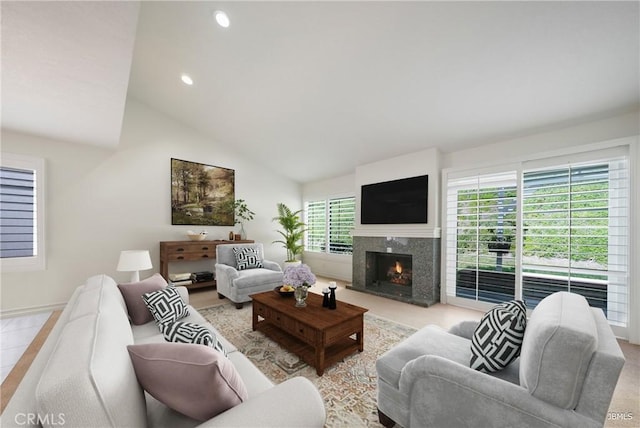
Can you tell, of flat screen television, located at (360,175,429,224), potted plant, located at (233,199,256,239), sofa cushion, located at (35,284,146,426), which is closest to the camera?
sofa cushion, located at (35,284,146,426)

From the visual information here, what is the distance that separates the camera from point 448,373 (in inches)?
46.3

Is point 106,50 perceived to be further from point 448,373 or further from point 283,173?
point 283,173

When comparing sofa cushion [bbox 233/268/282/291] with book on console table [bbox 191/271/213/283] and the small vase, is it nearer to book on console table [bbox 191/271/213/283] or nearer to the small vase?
book on console table [bbox 191/271/213/283]

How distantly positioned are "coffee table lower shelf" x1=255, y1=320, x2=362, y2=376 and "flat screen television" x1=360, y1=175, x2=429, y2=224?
237cm

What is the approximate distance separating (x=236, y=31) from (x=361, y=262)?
3981 mm

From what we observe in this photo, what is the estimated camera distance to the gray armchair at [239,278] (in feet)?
11.5

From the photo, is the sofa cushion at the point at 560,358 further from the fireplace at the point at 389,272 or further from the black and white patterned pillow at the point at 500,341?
the fireplace at the point at 389,272

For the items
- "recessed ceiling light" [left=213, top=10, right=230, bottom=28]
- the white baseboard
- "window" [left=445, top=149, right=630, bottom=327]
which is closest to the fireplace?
"window" [left=445, top=149, right=630, bottom=327]

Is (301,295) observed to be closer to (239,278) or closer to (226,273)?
(239,278)

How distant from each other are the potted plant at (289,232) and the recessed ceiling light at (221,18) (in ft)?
12.4

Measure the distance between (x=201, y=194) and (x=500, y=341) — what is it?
500cm

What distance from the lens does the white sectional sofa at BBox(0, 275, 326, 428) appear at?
0.64 m

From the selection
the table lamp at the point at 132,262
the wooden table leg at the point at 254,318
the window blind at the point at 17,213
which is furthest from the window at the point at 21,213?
the wooden table leg at the point at 254,318

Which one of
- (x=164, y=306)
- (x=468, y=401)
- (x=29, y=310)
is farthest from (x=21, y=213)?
(x=468, y=401)
